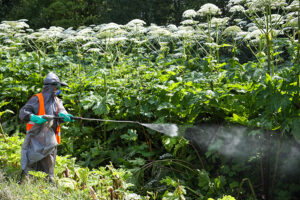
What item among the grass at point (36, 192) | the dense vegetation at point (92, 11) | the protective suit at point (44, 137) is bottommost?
the grass at point (36, 192)

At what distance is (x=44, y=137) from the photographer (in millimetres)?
4387

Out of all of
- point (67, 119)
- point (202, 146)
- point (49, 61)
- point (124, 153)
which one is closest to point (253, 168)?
point (202, 146)

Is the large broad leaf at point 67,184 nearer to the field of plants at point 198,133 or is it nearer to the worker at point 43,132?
the field of plants at point 198,133

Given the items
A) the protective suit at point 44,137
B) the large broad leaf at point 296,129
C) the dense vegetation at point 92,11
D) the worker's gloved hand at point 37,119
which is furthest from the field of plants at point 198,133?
the dense vegetation at point 92,11

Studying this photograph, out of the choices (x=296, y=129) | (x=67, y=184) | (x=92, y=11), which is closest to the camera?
(x=296, y=129)

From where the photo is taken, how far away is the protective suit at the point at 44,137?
14.3 feet

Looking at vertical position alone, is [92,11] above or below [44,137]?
above

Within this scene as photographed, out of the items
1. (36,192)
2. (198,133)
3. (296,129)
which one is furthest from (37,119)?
(296,129)

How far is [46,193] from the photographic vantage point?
12.3 feet

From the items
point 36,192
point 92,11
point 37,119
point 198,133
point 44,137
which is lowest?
point 36,192

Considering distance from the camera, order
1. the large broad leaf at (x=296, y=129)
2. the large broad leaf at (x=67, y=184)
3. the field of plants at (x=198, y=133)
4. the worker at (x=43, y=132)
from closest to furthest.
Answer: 1. the large broad leaf at (x=296, y=129)
2. the field of plants at (x=198, y=133)
3. the large broad leaf at (x=67, y=184)
4. the worker at (x=43, y=132)

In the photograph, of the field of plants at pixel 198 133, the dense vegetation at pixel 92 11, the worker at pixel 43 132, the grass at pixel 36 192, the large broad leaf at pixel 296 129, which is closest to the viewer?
the large broad leaf at pixel 296 129

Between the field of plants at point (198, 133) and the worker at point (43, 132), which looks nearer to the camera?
the field of plants at point (198, 133)

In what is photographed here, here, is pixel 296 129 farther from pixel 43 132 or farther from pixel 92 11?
pixel 92 11
